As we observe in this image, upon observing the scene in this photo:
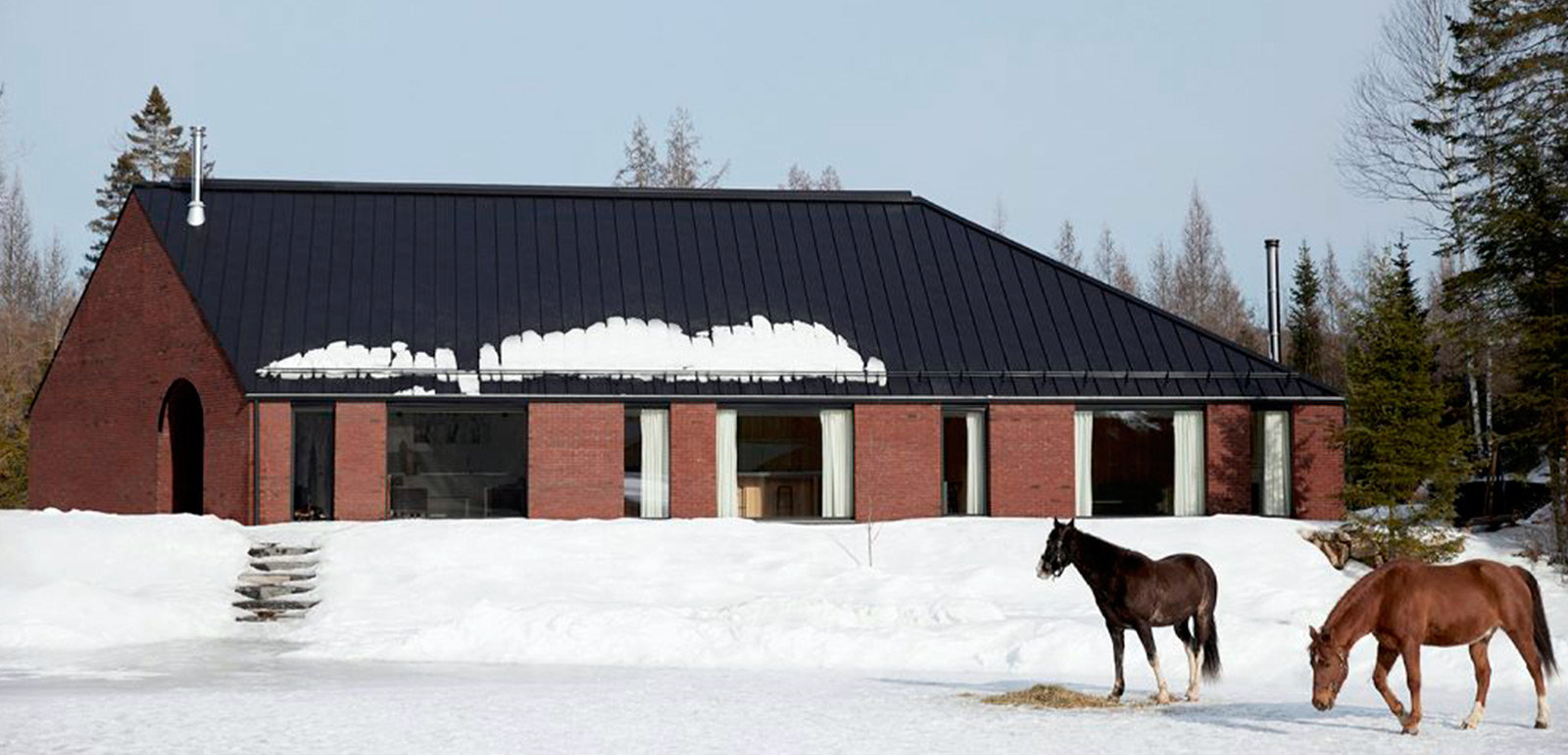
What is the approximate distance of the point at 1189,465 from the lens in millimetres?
33281

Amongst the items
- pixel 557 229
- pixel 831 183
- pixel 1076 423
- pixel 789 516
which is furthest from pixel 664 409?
pixel 831 183

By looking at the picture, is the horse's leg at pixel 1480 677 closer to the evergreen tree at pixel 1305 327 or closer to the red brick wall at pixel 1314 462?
the red brick wall at pixel 1314 462

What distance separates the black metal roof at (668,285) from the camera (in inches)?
1277

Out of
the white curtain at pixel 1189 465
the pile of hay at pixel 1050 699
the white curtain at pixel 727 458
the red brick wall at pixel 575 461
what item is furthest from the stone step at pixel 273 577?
the white curtain at pixel 1189 465

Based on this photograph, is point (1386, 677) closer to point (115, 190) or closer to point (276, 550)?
point (276, 550)

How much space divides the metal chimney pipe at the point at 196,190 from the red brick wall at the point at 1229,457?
19763 mm

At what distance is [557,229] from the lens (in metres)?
35.5

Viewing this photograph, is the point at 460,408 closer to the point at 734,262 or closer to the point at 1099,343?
the point at 734,262

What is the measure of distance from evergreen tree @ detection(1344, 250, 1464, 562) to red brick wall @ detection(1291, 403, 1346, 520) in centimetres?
158

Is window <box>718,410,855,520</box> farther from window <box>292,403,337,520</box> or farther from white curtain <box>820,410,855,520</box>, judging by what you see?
window <box>292,403,337,520</box>

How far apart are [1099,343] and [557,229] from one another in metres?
11.0

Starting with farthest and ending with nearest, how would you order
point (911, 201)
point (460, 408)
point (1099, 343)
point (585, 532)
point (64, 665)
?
1. point (911, 201)
2. point (1099, 343)
3. point (460, 408)
4. point (585, 532)
5. point (64, 665)

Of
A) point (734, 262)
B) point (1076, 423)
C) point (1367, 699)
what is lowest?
point (1367, 699)

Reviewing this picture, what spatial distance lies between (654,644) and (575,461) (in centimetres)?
1055
